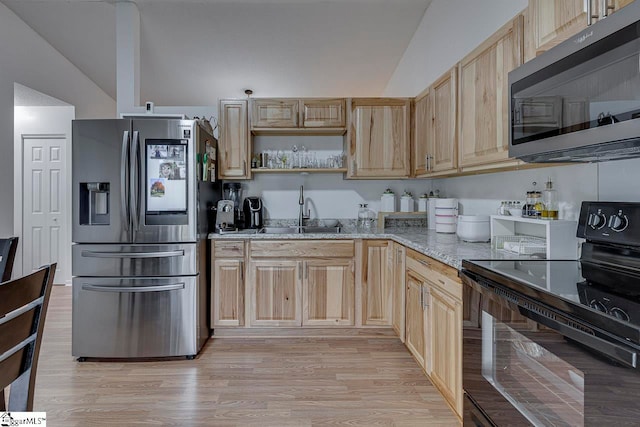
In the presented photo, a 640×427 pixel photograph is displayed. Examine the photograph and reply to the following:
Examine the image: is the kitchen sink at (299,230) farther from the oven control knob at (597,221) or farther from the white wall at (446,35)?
the oven control knob at (597,221)

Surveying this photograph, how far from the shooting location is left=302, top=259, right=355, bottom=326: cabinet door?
9.81ft

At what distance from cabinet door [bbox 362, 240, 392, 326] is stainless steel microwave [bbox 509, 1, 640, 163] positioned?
1605 mm

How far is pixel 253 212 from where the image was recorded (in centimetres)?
347

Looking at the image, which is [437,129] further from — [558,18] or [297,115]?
[558,18]

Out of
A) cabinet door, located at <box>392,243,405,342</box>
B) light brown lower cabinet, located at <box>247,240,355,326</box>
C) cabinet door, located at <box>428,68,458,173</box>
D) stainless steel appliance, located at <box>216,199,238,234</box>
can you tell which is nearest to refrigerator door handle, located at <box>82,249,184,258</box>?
stainless steel appliance, located at <box>216,199,238,234</box>

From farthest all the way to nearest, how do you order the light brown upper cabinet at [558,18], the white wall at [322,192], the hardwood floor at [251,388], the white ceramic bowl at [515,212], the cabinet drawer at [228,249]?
the white wall at [322,192] < the cabinet drawer at [228,249] < the white ceramic bowl at [515,212] < the hardwood floor at [251,388] < the light brown upper cabinet at [558,18]

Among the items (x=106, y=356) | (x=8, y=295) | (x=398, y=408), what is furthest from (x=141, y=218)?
(x=398, y=408)

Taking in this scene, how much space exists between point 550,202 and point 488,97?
65cm

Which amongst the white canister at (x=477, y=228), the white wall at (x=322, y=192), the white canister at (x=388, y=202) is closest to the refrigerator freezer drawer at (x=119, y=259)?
the white wall at (x=322, y=192)

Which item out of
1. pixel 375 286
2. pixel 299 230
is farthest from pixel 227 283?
pixel 375 286

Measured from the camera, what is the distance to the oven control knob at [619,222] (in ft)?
4.39

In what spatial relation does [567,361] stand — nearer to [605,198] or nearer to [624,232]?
[624,232]

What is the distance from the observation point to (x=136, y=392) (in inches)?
86.7

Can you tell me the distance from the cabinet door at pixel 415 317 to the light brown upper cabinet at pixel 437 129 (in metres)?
0.81
